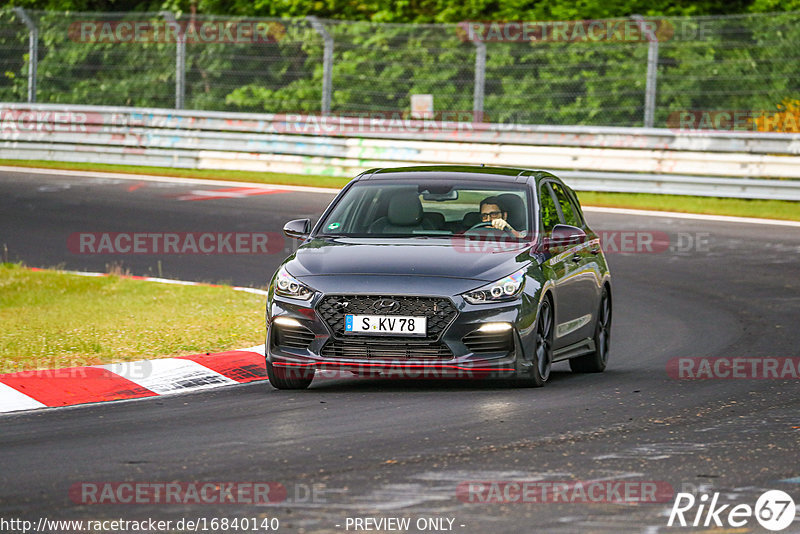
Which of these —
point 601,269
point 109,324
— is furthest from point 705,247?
point 109,324

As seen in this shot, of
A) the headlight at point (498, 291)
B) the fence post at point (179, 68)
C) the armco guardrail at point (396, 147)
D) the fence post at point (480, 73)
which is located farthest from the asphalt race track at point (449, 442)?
the fence post at point (179, 68)

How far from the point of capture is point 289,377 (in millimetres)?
9562

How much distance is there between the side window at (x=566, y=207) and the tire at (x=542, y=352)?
64.5 inches

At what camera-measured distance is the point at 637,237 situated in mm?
19266

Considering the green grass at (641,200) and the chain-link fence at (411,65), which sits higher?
the chain-link fence at (411,65)

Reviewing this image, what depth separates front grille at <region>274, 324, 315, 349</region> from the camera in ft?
30.5

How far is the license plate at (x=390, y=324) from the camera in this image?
911cm

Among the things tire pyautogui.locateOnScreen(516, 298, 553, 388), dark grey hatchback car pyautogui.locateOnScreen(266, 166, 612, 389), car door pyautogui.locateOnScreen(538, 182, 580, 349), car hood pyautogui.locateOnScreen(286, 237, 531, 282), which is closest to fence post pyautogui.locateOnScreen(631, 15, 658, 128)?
car door pyautogui.locateOnScreen(538, 182, 580, 349)

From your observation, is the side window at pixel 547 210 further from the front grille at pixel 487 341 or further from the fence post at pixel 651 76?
the fence post at pixel 651 76

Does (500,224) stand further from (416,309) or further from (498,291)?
(416,309)

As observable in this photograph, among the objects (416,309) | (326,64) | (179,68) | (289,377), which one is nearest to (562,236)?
(416,309)

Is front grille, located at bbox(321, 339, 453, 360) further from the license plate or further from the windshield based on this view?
the windshield

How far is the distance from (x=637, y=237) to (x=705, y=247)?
105 centimetres

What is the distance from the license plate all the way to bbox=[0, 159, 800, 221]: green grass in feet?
43.3
